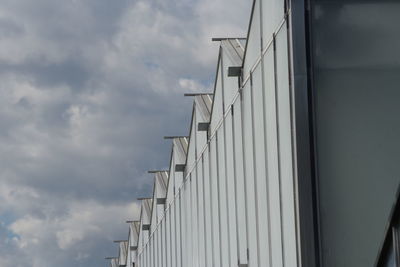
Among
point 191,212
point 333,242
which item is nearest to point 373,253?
point 333,242

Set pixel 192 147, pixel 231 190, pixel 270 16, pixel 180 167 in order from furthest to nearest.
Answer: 1. pixel 180 167
2. pixel 192 147
3. pixel 231 190
4. pixel 270 16

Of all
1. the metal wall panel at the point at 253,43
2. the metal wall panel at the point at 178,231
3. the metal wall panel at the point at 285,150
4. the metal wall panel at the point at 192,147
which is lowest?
the metal wall panel at the point at 285,150

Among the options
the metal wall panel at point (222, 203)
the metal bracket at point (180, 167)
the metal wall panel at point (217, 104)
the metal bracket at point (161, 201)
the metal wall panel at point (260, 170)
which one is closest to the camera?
the metal wall panel at point (260, 170)

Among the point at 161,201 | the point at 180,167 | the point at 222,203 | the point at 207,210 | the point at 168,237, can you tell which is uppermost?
the point at 161,201

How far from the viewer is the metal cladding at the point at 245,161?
65.3 feet

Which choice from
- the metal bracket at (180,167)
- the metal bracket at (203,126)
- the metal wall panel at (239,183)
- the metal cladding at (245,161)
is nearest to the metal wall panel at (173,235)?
the metal cladding at (245,161)

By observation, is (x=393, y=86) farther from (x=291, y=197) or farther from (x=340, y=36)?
(x=291, y=197)

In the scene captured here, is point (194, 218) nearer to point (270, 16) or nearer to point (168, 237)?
point (168, 237)

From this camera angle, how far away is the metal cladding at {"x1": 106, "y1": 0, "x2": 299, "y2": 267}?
783 inches

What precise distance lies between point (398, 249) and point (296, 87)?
5.20 meters

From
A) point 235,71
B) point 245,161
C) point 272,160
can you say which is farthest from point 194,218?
point 272,160

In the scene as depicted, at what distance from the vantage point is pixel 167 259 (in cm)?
4450

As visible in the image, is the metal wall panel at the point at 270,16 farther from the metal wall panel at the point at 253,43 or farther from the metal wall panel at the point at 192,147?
the metal wall panel at the point at 192,147

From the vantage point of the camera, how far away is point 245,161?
2416 cm
